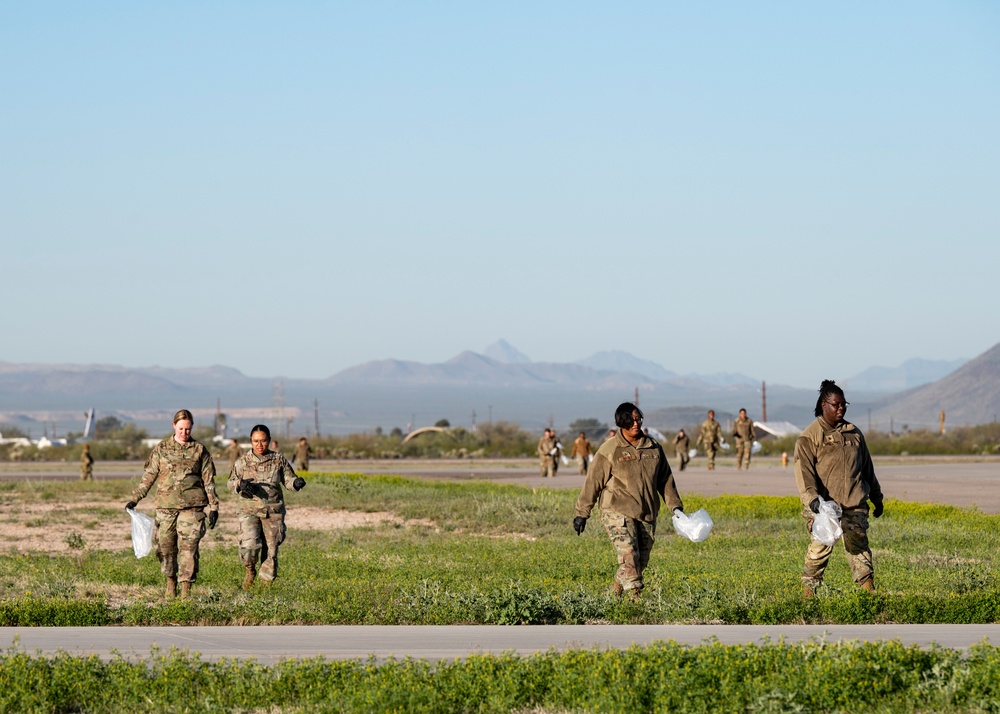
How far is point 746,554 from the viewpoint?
1700cm

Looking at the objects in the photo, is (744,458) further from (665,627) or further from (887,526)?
(665,627)

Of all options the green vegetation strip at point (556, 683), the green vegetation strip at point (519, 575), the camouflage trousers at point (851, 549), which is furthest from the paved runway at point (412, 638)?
the camouflage trousers at point (851, 549)

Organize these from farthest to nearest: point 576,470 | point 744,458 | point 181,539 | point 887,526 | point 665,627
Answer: point 576,470 < point 744,458 < point 887,526 < point 181,539 < point 665,627

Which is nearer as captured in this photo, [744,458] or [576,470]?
[744,458]

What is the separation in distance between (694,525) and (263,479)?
4.48 meters

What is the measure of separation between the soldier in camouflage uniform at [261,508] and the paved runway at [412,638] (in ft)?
9.16

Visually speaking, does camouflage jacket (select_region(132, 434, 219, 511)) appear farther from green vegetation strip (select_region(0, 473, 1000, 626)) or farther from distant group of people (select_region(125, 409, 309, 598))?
green vegetation strip (select_region(0, 473, 1000, 626))

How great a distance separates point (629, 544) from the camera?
11.7m

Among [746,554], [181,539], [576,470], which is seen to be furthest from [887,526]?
[576,470]

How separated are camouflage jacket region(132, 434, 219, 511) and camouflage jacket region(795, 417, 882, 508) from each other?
5639 millimetres

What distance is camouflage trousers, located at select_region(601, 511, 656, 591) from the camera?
11750 millimetres

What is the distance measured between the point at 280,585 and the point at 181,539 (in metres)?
1.13

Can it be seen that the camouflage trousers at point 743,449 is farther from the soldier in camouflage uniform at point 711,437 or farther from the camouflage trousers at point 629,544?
the camouflage trousers at point 629,544

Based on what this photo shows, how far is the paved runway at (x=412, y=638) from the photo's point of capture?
965 cm
